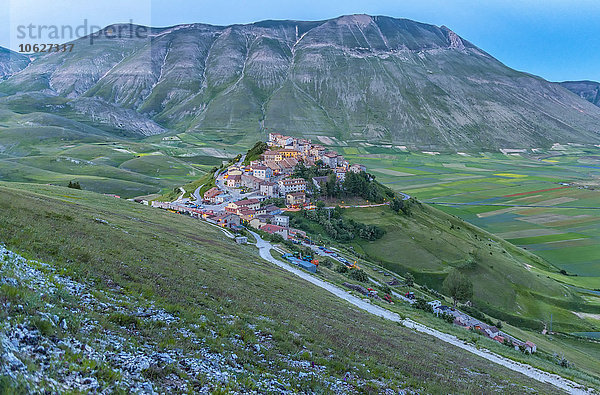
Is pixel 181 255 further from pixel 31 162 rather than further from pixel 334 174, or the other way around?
pixel 31 162

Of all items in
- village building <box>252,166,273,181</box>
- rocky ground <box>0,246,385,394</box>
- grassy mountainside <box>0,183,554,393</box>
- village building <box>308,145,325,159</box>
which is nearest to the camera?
rocky ground <box>0,246,385,394</box>

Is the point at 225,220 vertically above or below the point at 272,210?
below

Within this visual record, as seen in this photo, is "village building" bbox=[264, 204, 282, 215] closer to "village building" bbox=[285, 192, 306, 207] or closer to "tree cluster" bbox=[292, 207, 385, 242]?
"village building" bbox=[285, 192, 306, 207]

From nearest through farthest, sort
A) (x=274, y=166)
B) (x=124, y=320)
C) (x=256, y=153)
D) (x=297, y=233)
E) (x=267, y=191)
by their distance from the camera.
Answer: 1. (x=124, y=320)
2. (x=297, y=233)
3. (x=267, y=191)
4. (x=274, y=166)
5. (x=256, y=153)

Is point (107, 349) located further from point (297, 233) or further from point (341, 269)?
point (297, 233)

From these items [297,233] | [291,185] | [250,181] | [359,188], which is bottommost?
[297,233]

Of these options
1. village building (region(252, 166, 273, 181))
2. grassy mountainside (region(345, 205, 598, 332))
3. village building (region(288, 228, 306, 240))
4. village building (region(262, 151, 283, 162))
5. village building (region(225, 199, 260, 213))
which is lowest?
grassy mountainside (region(345, 205, 598, 332))

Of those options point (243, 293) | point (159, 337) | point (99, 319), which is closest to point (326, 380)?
point (159, 337)

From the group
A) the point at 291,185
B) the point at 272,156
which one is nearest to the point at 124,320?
the point at 291,185

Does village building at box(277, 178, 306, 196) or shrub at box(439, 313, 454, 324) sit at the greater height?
village building at box(277, 178, 306, 196)

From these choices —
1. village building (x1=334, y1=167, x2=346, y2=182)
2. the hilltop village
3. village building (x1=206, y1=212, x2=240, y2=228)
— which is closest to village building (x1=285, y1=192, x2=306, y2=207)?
the hilltop village
